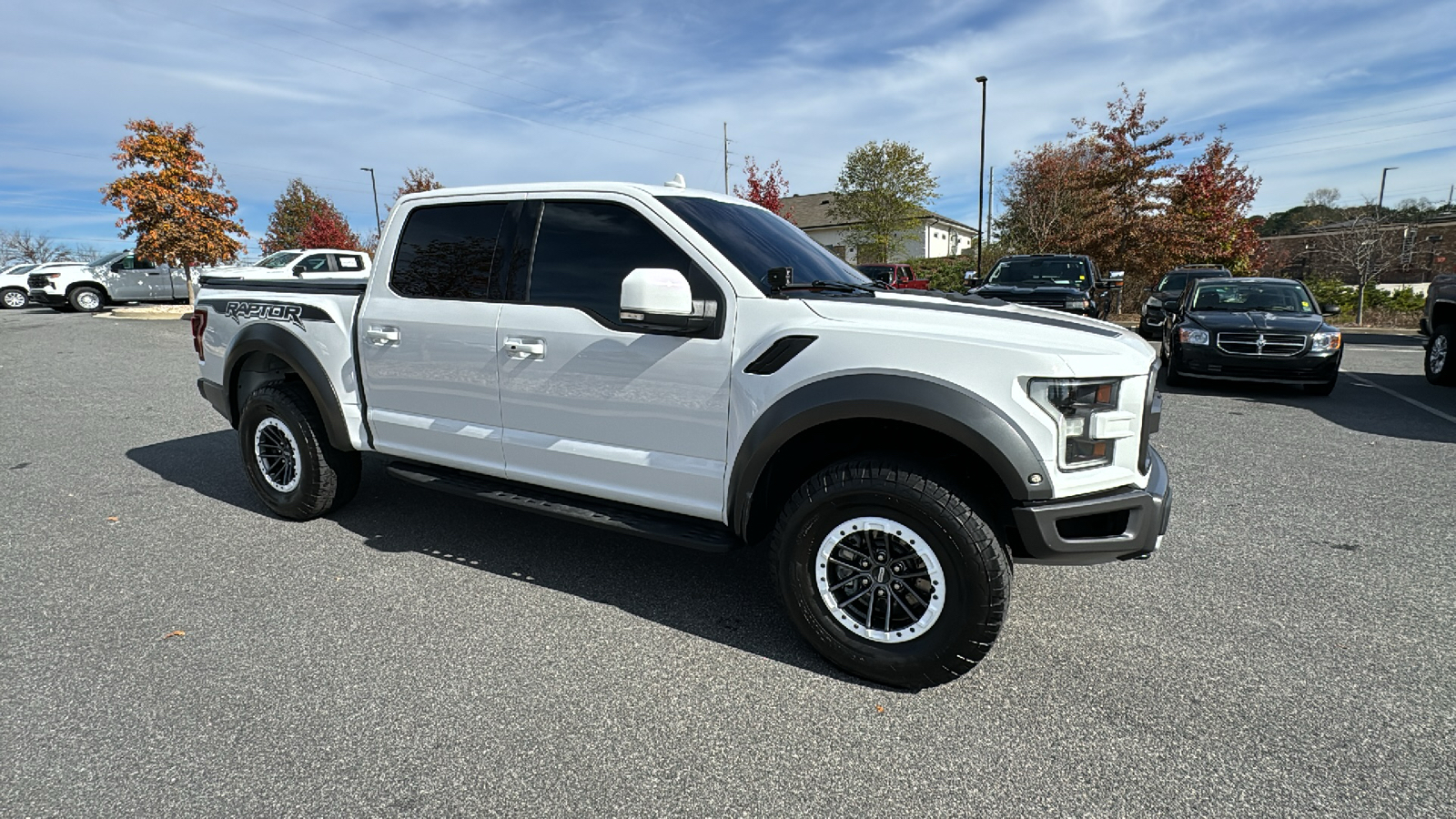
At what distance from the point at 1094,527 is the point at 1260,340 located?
7937 millimetres

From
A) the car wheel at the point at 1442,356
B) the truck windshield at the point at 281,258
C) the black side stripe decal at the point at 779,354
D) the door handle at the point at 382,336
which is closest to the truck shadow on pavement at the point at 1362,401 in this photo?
the car wheel at the point at 1442,356

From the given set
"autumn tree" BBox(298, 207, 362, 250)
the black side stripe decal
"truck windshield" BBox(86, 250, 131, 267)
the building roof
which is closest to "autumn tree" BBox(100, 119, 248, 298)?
"truck windshield" BBox(86, 250, 131, 267)

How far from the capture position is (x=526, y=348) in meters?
3.41

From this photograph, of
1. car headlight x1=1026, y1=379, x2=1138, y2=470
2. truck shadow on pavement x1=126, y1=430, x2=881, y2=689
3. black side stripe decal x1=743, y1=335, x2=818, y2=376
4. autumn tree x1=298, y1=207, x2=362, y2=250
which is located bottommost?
truck shadow on pavement x1=126, y1=430, x2=881, y2=689

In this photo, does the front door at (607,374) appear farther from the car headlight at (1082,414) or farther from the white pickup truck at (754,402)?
the car headlight at (1082,414)

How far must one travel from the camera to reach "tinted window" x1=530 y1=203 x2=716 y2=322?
10.5 ft

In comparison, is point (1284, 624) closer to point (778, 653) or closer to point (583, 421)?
point (778, 653)

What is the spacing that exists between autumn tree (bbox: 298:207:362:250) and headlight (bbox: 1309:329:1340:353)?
129 ft

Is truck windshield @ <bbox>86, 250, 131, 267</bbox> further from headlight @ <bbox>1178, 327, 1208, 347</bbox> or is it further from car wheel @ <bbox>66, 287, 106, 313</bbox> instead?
headlight @ <bbox>1178, 327, 1208, 347</bbox>

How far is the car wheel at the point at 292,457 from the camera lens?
437cm

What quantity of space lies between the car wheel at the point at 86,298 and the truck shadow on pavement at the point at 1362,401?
28.9 m

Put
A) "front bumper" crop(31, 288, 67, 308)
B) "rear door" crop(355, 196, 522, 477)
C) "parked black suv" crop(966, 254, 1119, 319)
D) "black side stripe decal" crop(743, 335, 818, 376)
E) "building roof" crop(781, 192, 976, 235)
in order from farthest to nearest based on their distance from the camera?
"building roof" crop(781, 192, 976, 235)
"front bumper" crop(31, 288, 67, 308)
"parked black suv" crop(966, 254, 1119, 319)
"rear door" crop(355, 196, 522, 477)
"black side stripe decal" crop(743, 335, 818, 376)

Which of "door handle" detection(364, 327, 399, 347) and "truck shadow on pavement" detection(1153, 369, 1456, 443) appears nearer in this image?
"door handle" detection(364, 327, 399, 347)

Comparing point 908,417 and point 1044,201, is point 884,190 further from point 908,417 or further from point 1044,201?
point 908,417
